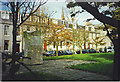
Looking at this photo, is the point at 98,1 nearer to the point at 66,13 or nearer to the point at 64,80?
the point at 64,80

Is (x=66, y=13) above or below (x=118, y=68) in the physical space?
above

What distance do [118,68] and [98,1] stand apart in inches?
274

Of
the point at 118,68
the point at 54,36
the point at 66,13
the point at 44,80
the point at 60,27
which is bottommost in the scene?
the point at 44,80

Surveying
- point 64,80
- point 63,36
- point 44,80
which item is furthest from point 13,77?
point 63,36

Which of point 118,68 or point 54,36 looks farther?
point 54,36

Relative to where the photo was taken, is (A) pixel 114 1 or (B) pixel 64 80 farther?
(A) pixel 114 1


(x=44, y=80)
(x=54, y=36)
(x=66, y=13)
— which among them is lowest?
(x=44, y=80)

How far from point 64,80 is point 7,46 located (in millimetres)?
29591

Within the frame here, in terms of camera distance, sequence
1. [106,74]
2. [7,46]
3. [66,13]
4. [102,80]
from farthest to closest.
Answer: [7,46]
[66,13]
[106,74]
[102,80]

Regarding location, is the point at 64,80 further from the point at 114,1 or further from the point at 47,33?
the point at 47,33

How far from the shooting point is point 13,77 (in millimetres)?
6234

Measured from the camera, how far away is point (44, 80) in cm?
580

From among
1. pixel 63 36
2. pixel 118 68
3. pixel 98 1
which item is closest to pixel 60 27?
pixel 63 36

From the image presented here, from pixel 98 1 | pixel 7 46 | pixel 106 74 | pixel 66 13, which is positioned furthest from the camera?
pixel 7 46
